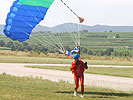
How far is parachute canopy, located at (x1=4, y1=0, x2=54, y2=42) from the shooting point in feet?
48.5

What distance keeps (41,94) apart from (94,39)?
13755 centimetres

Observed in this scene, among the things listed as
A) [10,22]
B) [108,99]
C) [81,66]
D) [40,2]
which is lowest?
[108,99]

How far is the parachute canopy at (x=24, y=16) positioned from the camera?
1477 centimetres

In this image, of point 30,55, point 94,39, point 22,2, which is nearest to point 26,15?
point 22,2

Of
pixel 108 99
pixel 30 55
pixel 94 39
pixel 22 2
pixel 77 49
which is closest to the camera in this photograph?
pixel 108 99

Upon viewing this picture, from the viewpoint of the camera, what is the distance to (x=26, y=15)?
15.0 metres

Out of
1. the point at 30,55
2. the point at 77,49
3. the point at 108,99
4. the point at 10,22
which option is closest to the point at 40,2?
the point at 10,22

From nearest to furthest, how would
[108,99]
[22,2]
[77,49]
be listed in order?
1. [108,99]
2. [77,49]
3. [22,2]

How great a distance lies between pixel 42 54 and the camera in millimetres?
54594

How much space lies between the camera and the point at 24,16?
14984 mm

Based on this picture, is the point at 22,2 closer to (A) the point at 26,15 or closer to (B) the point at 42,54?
(A) the point at 26,15

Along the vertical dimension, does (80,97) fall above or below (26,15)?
below

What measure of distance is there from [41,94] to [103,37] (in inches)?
5711

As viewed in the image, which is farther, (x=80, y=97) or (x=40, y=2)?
(x=40, y=2)
